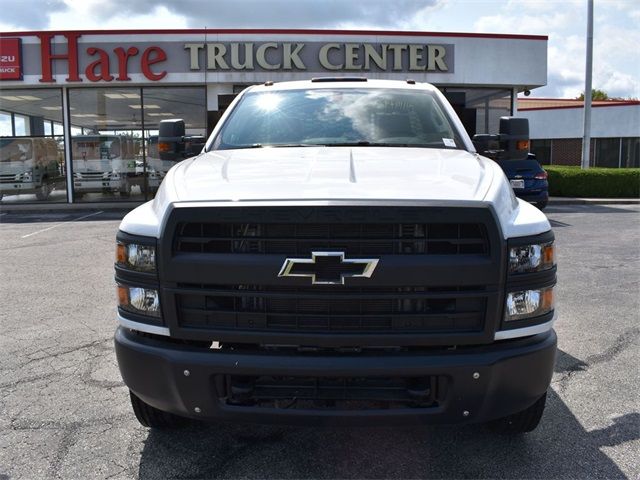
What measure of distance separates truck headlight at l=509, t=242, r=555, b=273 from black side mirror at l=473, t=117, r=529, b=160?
1735 millimetres

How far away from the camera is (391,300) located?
2602 mm

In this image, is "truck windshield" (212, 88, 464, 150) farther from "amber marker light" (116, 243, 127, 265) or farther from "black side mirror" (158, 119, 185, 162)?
"amber marker light" (116, 243, 127, 265)

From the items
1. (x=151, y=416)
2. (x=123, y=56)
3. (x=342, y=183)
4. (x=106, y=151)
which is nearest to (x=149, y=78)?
(x=123, y=56)

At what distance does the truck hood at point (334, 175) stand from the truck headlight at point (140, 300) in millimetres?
442

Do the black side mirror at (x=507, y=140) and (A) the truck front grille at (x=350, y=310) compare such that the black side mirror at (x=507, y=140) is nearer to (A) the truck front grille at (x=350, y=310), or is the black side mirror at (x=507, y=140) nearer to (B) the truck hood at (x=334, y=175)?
(B) the truck hood at (x=334, y=175)

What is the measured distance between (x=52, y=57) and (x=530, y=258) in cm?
1791

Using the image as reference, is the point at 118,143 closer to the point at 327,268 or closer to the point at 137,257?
the point at 137,257

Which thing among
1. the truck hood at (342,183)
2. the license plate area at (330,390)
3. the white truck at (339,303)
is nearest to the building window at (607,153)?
the truck hood at (342,183)

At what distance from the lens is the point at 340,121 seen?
4.11m

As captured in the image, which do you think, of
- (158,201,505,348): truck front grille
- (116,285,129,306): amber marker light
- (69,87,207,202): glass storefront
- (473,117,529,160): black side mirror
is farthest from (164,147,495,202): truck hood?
(69,87,207,202): glass storefront

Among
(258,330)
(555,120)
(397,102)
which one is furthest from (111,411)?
(555,120)

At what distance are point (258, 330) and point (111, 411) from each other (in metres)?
1.52

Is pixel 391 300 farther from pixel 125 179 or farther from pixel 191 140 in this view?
pixel 125 179

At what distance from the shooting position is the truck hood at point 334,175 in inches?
105
